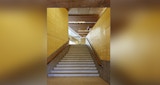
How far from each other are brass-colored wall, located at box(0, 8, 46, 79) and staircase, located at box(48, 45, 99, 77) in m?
5.10

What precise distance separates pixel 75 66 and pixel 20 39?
5.90 meters

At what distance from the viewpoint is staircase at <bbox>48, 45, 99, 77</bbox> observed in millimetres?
6891

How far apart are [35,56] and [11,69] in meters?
0.25

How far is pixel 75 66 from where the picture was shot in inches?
295

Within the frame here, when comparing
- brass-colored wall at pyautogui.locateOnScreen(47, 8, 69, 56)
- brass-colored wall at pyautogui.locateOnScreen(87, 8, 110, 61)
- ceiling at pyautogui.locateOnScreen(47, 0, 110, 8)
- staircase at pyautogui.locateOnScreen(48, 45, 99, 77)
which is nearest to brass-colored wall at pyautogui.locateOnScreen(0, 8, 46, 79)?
ceiling at pyautogui.locateOnScreen(47, 0, 110, 8)

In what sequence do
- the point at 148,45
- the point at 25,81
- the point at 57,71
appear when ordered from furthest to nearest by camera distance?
the point at 57,71, the point at 25,81, the point at 148,45

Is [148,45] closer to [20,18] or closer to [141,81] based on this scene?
[141,81]

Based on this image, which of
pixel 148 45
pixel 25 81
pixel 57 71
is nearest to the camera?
pixel 148 45

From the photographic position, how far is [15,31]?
5.54ft

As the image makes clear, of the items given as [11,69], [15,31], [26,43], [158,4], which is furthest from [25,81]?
[158,4]

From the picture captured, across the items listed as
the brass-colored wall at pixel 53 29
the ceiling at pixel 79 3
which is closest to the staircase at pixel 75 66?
the brass-colored wall at pixel 53 29

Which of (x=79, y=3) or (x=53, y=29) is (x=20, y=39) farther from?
(x=53, y=29)

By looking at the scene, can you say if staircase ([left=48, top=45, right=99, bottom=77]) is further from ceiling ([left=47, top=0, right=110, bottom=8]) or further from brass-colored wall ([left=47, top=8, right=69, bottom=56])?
ceiling ([left=47, top=0, right=110, bottom=8])

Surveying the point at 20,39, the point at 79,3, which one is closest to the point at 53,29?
the point at 79,3
